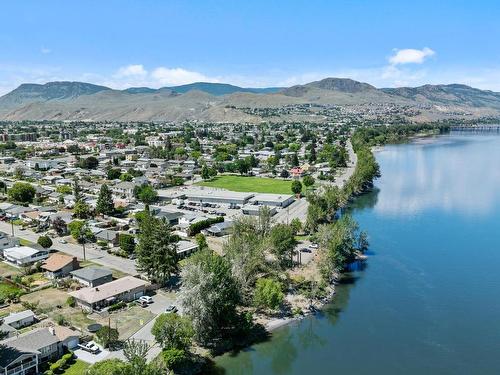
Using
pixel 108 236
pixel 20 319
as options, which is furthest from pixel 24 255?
pixel 20 319

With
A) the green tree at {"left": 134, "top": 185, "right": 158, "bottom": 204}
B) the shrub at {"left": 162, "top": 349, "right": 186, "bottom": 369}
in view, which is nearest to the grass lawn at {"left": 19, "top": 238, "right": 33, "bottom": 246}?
the green tree at {"left": 134, "top": 185, "right": 158, "bottom": 204}

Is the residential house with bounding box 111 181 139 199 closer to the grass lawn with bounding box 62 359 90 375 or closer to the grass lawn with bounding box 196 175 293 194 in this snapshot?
the grass lawn with bounding box 196 175 293 194

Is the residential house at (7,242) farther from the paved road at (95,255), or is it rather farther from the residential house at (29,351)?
the residential house at (29,351)

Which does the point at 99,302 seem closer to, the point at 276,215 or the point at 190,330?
the point at 190,330

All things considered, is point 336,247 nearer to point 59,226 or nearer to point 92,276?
point 92,276

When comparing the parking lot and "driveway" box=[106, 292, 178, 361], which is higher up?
"driveway" box=[106, 292, 178, 361]

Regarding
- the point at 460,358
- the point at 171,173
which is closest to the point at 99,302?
the point at 460,358

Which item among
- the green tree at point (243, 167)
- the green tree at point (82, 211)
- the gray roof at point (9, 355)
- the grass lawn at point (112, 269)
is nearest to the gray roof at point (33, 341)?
the gray roof at point (9, 355)
